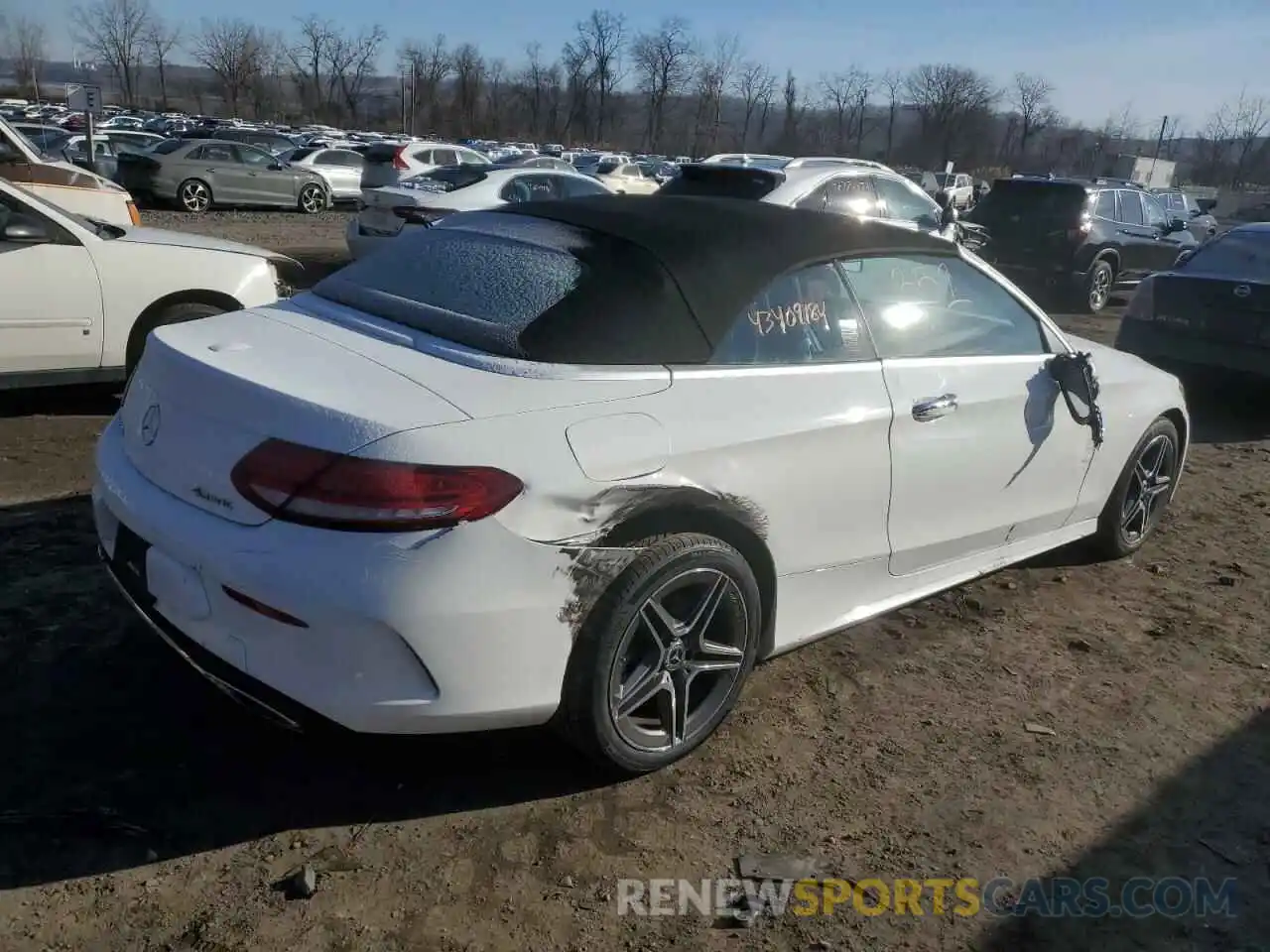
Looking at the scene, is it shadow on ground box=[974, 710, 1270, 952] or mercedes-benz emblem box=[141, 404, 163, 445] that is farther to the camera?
mercedes-benz emblem box=[141, 404, 163, 445]

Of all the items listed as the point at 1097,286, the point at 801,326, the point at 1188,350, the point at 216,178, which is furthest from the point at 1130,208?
the point at 216,178

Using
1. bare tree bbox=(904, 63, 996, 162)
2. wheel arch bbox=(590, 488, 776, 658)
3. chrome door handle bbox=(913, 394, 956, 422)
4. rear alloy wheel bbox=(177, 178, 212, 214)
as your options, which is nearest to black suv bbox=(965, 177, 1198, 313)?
chrome door handle bbox=(913, 394, 956, 422)

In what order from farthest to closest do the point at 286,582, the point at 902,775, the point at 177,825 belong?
the point at 902,775
the point at 177,825
the point at 286,582

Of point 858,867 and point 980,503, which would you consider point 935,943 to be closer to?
point 858,867

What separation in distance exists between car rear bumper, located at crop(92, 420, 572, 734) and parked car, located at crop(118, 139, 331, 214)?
66.0 ft

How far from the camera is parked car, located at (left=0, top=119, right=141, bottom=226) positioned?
351 inches

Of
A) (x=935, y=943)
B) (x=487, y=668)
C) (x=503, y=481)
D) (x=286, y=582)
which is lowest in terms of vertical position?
(x=935, y=943)

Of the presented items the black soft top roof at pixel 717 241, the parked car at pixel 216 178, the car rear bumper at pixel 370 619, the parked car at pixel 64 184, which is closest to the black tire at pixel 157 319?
the parked car at pixel 64 184

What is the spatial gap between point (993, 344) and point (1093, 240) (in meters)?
10.4

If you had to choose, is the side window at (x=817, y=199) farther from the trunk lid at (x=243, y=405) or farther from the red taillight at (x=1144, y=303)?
the trunk lid at (x=243, y=405)

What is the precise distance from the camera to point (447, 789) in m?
2.85

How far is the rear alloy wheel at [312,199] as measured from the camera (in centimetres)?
2294

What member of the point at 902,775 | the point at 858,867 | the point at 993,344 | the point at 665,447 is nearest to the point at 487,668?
the point at 665,447

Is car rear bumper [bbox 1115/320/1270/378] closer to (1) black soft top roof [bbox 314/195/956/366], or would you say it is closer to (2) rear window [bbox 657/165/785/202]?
(2) rear window [bbox 657/165/785/202]
